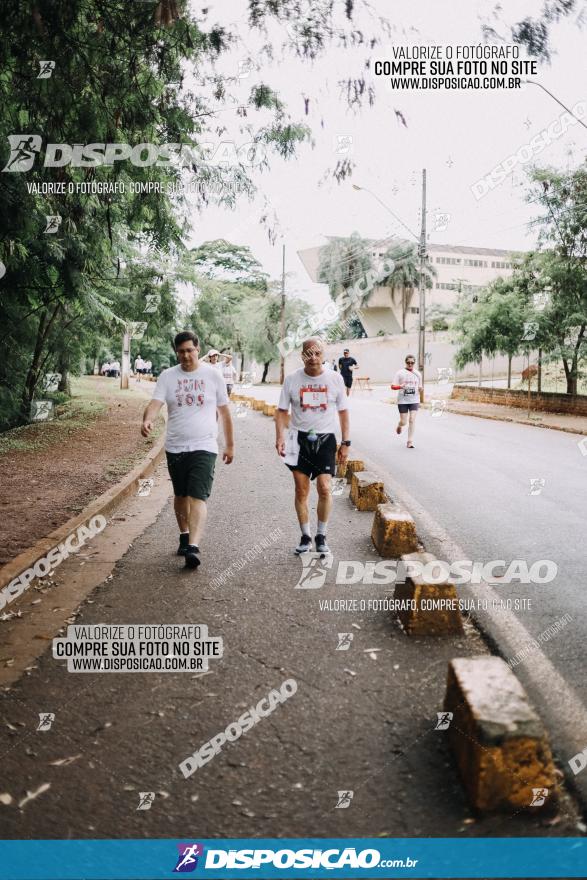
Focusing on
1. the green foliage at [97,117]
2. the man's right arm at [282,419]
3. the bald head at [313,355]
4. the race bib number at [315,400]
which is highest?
the green foliage at [97,117]

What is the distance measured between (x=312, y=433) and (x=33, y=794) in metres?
3.73

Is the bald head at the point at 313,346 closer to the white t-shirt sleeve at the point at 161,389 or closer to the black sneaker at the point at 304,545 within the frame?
the white t-shirt sleeve at the point at 161,389

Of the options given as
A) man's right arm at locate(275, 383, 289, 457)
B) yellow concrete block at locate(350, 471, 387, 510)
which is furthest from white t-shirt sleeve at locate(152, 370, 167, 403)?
yellow concrete block at locate(350, 471, 387, 510)

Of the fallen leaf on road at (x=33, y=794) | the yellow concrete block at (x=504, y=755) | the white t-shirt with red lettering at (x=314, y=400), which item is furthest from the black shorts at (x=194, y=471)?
the yellow concrete block at (x=504, y=755)

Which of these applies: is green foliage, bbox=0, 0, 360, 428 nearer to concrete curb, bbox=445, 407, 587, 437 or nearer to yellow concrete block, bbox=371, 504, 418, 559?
yellow concrete block, bbox=371, 504, 418, 559

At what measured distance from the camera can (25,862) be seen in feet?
8.04

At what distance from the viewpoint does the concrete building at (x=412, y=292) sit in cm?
5912

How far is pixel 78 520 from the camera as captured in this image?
6953mm

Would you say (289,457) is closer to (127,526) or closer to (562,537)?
(127,526)

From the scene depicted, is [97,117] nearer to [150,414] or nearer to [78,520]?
[150,414]

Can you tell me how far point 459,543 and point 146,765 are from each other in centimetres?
411

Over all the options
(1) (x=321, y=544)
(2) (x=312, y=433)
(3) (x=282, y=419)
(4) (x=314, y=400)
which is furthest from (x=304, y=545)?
(4) (x=314, y=400)

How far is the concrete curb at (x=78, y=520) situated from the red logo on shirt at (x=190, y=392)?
67.7 inches

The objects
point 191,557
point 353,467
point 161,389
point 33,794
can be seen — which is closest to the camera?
point 33,794
